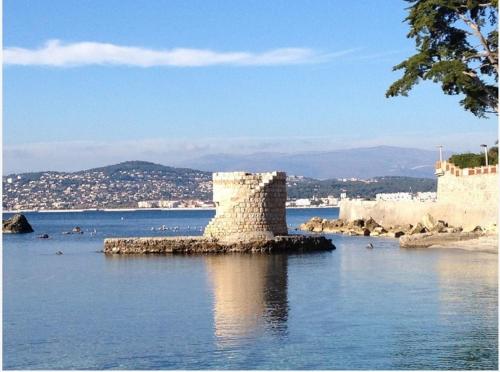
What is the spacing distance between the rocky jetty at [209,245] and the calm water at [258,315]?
2.39 metres

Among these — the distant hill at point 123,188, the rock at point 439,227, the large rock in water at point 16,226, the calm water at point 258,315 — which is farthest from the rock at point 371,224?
the distant hill at point 123,188

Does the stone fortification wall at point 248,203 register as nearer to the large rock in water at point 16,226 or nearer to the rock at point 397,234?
the rock at point 397,234

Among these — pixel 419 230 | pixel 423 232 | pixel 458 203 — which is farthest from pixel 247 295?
pixel 458 203

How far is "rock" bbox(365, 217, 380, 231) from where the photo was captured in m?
46.0

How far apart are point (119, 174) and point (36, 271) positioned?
5262 inches

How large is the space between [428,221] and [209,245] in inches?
460

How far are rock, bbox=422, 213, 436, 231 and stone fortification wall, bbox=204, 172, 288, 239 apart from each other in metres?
9.78

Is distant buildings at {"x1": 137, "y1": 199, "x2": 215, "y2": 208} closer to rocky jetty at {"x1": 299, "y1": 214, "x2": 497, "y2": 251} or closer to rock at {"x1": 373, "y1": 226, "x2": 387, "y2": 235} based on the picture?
rocky jetty at {"x1": 299, "y1": 214, "x2": 497, "y2": 251}

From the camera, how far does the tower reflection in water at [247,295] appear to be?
1473 cm

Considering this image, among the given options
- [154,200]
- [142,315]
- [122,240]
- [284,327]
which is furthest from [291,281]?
[154,200]

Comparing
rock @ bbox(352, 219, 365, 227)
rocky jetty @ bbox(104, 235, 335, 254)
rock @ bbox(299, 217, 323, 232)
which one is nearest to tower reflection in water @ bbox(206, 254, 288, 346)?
rocky jetty @ bbox(104, 235, 335, 254)

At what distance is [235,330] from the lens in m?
14.6

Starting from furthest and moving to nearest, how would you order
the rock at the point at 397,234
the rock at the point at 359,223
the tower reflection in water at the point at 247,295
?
the rock at the point at 359,223, the rock at the point at 397,234, the tower reflection in water at the point at 247,295

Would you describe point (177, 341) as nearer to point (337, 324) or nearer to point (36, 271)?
point (337, 324)
